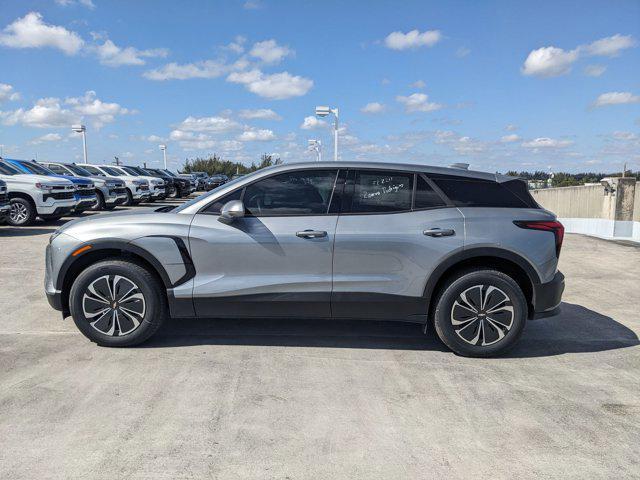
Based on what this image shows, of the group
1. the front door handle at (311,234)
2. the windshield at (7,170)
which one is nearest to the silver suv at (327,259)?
the front door handle at (311,234)

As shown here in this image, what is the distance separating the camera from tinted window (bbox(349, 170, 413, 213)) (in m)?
4.29

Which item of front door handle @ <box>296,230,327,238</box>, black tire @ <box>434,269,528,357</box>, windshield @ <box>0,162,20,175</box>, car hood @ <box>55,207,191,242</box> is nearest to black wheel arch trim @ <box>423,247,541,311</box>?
black tire @ <box>434,269,528,357</box>

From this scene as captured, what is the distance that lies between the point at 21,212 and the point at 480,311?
483 inches

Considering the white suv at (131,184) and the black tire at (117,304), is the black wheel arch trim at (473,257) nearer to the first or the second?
the black tire at (117,304)

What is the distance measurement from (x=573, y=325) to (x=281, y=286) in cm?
324

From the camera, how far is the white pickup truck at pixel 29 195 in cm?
1240

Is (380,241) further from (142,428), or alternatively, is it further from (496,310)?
(142,428)

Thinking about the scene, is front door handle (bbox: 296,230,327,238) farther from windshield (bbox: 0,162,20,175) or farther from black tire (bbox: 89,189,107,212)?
black tire (bbox: 89,189,107,212)

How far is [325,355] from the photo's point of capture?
14.0 ft

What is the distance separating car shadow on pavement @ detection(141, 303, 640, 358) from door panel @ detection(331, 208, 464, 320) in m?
0.54

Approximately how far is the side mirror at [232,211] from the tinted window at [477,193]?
1.69 m

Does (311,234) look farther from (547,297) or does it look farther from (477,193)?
(547,297)

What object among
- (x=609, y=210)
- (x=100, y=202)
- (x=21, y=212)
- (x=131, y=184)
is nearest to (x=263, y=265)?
(x=21, y=212)

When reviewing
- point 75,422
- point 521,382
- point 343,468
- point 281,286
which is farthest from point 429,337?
point 75,422
